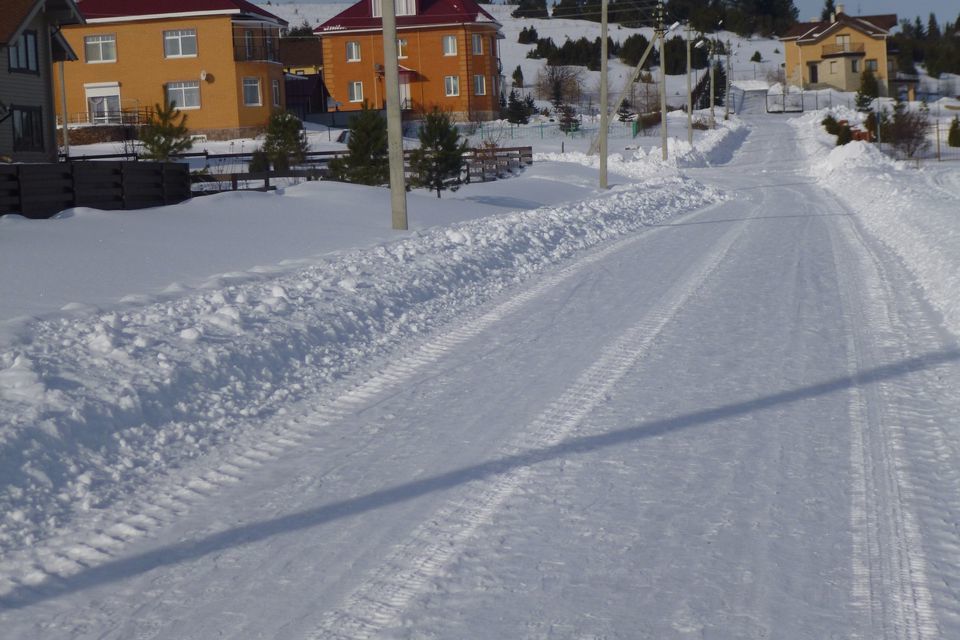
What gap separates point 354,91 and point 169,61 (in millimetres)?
19133

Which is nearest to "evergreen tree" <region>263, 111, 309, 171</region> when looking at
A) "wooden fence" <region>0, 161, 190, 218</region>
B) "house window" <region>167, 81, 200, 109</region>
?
"wooden fence" <region>0, 161, 190, 218</region>

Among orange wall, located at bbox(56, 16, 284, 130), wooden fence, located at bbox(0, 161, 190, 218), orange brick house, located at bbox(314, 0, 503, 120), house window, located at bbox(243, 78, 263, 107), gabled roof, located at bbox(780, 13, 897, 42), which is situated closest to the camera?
wooden fence, located at bbox(0, 161, 190, 218)

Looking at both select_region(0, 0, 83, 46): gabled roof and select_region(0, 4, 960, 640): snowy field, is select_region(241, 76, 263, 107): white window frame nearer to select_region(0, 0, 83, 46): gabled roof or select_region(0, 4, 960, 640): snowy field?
Answer: select_region(0, 0, 83, 46): gabled roof

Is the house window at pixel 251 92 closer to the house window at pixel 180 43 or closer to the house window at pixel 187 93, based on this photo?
the house window at pixel 187 93

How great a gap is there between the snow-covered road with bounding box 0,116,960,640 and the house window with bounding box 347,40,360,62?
223 ft

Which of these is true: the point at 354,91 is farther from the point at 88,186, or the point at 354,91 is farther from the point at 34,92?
the point at 88,186

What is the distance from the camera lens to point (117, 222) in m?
18.7

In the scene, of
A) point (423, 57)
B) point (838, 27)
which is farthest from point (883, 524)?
point (838, 27)

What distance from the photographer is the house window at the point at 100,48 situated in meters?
59.5

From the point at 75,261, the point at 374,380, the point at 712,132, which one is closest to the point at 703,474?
the point at 374,380

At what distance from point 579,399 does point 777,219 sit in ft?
57.4

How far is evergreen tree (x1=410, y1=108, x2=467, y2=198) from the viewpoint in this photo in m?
30.3

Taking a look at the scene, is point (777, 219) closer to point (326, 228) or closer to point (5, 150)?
point (326, 228)

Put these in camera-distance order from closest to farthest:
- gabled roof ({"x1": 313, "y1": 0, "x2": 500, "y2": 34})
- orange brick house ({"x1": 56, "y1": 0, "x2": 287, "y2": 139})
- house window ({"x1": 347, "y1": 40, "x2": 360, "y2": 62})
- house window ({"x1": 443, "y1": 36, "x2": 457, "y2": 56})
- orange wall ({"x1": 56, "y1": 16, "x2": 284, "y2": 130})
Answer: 1. orange brick house ({"x1": 56, "y1": 0, "x2": 287, "y2": 139})
2. orange wall ({"x1": 56, "y1": 16, "x2": 284, "y2": 130})
3. gabled roof ({"x1": 313, "y1": 0, "x2": 500, "y2": 34})
4. house window ({"x1": 443, "y1": 36, "x2": 457, "y2": 56})
5. house window ({"x1": 347, "y1": 40, "x2": 360, "y2": 62})
